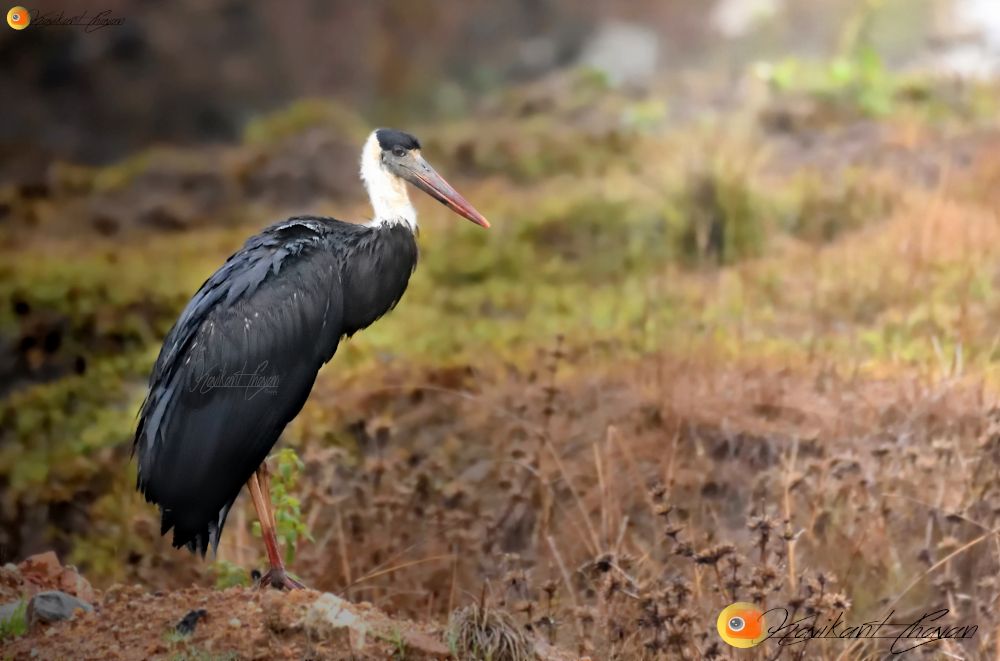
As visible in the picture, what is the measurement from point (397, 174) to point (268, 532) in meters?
1.20

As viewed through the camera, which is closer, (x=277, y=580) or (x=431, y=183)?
(x=277, y=580)

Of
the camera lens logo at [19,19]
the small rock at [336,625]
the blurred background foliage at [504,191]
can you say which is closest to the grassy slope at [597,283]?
the blurred background foliage at [504,191]

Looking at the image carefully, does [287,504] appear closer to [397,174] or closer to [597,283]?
[397,174]

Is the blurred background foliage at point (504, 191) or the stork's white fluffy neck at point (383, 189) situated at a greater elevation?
the stork's white fluffy neck at point (383, 189)

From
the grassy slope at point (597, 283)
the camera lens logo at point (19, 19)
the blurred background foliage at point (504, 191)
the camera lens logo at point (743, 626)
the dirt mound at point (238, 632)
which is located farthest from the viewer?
the blurred background foliage at point (504, 191)

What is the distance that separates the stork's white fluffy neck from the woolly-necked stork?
0.09ft

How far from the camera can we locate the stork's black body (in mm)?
4066

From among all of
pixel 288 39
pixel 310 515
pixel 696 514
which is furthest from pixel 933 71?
pixel 310 515

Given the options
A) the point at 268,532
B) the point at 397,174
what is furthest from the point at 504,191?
the point at 268,532

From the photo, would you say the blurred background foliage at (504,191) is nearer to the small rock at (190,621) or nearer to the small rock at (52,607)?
the small rock at (52,607)

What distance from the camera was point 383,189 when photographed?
4.44 m

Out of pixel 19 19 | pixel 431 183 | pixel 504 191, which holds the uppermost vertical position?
pixel 19 19

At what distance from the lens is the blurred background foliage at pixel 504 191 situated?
6484 millimetres

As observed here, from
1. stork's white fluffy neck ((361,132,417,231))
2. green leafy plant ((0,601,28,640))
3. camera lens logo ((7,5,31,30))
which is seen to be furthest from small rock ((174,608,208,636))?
camera lens logo ((7,5,31,30))
